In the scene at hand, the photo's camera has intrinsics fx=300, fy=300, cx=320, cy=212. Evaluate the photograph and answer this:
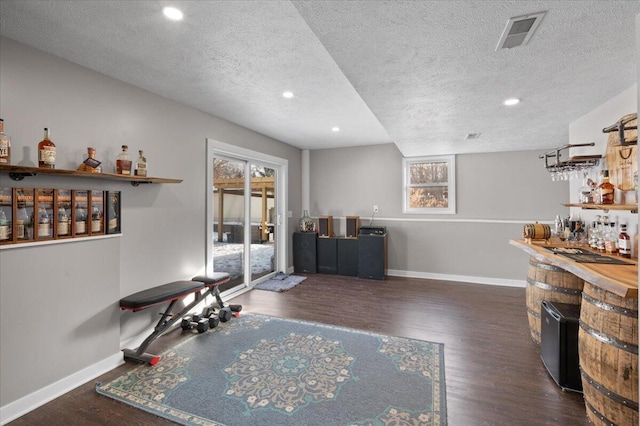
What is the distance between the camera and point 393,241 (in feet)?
18.7

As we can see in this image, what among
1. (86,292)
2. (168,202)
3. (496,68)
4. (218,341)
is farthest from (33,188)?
(496,68)

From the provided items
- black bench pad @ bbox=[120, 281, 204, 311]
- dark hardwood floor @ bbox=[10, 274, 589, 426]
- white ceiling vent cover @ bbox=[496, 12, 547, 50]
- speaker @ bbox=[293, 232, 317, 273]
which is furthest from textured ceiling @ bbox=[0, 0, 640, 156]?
speaker @ bbox=[293, 232, 317, 273]

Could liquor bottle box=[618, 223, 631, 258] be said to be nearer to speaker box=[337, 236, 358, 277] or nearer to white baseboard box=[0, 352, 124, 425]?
speaker box=[337, 236, 358, 277]

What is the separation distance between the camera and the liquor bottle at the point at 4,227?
6.39 feet

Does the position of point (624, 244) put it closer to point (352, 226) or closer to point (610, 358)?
point (610, 358)

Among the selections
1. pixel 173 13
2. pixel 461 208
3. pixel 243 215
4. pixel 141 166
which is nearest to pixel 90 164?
pixel 141 166

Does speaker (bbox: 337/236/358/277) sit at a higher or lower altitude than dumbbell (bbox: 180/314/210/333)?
higher

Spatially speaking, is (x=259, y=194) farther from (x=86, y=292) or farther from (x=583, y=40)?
(x=583, y=40)

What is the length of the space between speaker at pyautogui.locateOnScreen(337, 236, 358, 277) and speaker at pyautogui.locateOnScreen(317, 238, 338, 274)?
84 millimetres

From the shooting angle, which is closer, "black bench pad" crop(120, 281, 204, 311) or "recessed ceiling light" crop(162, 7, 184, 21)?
"recessed ceiling light" crop(162, 7, 184, 21)

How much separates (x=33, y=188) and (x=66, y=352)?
124 centimetres

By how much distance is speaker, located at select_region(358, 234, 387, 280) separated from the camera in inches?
210

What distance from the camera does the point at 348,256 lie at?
562 centimetres

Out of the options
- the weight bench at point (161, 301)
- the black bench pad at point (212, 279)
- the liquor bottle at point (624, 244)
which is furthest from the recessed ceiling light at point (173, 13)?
the liquor bottle at point (624, 244)
